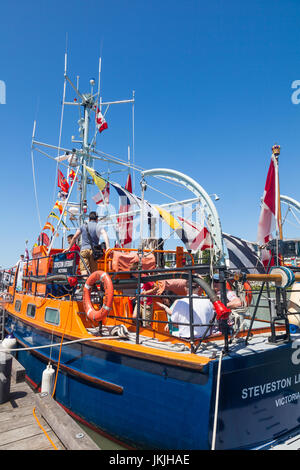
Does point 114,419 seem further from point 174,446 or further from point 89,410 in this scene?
point 174,446

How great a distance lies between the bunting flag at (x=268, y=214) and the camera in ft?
26.4

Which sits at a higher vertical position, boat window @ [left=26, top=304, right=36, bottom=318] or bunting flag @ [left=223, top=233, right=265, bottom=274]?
bunting flag @ [left=223, top=233, right=265, bottom=274]

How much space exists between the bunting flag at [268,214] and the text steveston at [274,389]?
13.2 ft

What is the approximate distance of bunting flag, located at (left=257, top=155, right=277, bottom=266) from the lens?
8.04m

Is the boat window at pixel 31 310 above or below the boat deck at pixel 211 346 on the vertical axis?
below

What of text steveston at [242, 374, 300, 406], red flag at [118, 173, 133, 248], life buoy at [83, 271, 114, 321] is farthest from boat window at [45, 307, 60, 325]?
red flag at [118, 173, 133, 248]

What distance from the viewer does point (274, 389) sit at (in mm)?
4195

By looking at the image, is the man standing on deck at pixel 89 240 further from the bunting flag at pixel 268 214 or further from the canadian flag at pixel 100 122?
the canadian flag at pixel 100 122

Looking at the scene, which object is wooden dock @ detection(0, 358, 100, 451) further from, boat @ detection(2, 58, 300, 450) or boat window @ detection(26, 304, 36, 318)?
boat window @ detection(26, 304, 36, 318)

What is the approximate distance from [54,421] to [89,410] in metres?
1.25

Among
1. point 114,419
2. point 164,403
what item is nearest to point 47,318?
point 114,419

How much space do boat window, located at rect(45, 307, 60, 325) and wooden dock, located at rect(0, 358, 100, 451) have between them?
1701 millimetres

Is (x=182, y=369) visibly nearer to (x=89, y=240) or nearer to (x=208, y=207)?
(x=208, y=207)

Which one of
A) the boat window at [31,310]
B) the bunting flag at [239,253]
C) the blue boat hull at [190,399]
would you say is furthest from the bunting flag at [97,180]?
the blue boat hull at [190,399]
